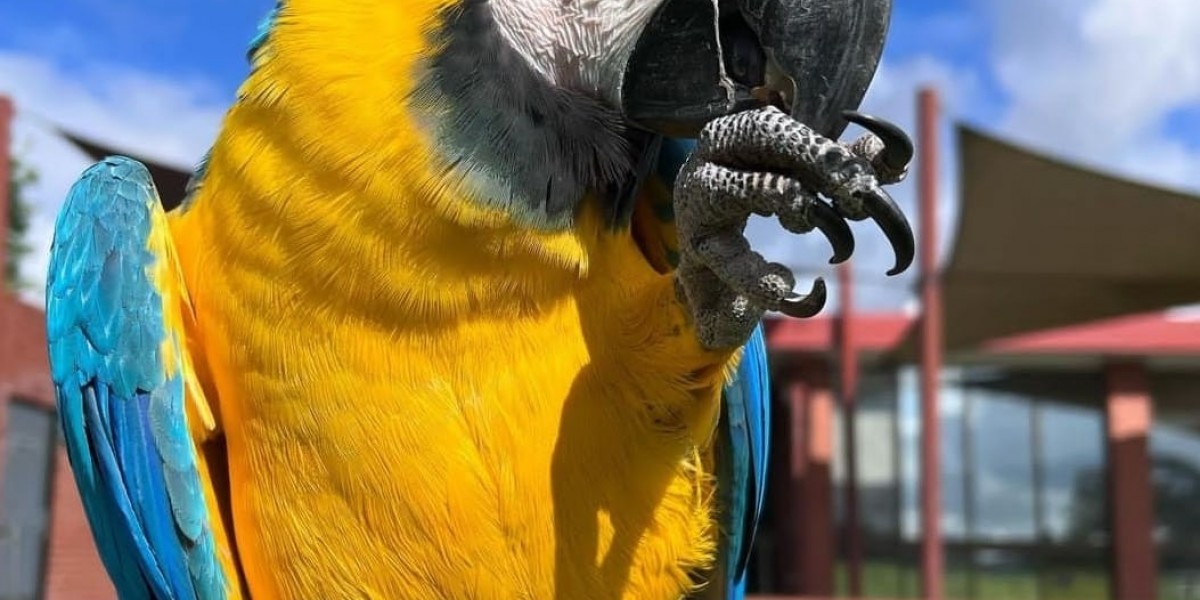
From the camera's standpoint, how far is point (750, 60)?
3.72 feet

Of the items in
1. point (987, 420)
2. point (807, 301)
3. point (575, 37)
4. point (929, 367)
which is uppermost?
point (987, 420)

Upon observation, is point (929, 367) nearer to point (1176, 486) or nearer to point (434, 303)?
point (434, 303)

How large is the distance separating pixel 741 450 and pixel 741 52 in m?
0.64

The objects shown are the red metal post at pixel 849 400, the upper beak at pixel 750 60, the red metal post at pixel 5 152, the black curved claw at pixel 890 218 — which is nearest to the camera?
the black curved claw at pixel 890 218

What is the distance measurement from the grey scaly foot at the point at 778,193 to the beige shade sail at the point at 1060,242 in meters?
3.88

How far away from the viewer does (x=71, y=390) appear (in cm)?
141

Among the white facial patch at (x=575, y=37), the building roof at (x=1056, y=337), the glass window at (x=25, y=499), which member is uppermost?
the building roof at (x=1056, y=337)

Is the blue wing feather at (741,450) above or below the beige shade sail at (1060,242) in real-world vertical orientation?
below

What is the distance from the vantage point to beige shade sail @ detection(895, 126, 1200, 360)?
464 centimetres

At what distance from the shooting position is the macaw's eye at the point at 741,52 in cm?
113

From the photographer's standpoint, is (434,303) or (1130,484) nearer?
(434,303)

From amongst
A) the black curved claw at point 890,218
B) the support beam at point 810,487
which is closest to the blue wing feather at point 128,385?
the black curved claw at point 890,218

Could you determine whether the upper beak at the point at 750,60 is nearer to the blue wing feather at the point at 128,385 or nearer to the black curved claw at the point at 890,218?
the black curved claw at the point at 890,218

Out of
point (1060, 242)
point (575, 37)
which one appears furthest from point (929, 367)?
point (575, 37)
